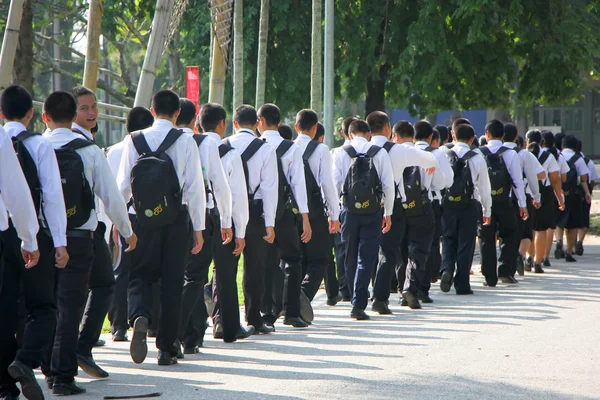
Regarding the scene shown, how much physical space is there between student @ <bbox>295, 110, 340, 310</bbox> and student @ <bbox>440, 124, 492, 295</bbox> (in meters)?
2.83

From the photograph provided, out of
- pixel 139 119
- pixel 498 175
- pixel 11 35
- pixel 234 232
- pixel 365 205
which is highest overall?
pixel 11 35

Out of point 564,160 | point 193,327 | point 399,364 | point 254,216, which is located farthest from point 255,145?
point 564,160

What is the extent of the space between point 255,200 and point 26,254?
340cm

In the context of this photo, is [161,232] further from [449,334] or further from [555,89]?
[555,89]

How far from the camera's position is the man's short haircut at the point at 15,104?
261 inches

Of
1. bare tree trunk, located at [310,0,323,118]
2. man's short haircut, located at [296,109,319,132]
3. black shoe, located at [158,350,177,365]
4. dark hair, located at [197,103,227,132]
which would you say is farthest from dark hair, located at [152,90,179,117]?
bare tree trunk, located at [310,0,323,118]

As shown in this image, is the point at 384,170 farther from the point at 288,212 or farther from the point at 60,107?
the point at 60,107

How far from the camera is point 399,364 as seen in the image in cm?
804

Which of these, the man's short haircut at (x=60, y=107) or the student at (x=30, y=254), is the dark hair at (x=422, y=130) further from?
the student at (x=30, y=254)

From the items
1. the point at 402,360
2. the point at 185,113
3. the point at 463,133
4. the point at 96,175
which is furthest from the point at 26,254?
the point at 463,133

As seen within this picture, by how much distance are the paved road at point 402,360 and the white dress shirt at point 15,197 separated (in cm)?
128

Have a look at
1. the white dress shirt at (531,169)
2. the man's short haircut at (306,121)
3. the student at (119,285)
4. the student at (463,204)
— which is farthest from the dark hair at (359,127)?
the white dress shirt at (531,169)

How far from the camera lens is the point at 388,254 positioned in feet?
36.7

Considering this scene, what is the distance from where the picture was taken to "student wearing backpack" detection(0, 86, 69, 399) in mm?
6332
